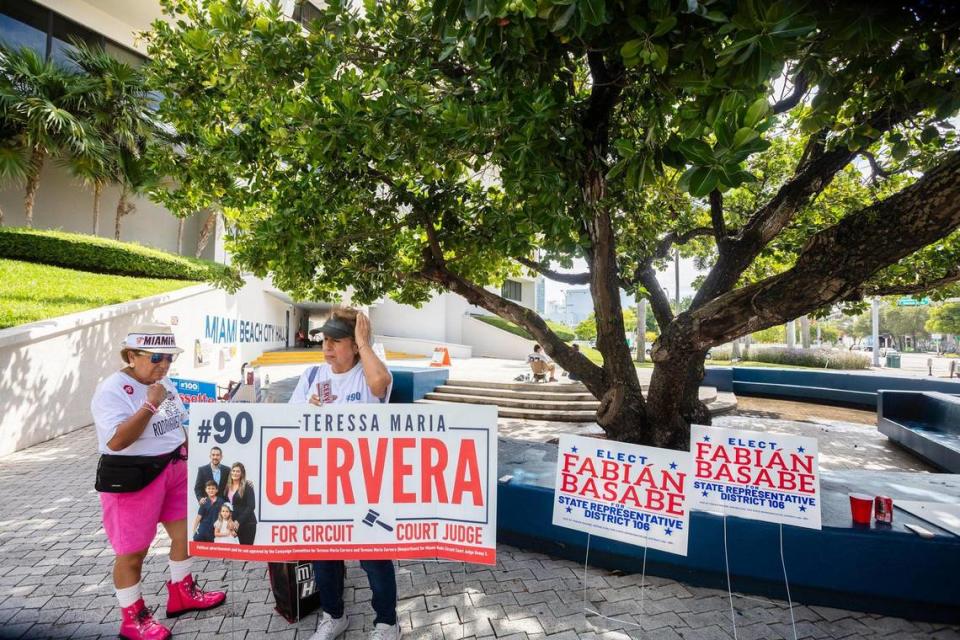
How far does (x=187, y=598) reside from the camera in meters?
3.07

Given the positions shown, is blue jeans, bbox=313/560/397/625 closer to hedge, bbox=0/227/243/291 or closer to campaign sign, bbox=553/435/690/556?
campaign sign, bbox=553/435/690/556

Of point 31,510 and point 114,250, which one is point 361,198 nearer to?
point 31,510

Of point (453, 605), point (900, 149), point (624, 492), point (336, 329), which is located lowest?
point (453, 605)

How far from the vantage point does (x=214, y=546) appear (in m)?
2.70

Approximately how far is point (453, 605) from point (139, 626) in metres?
1.98

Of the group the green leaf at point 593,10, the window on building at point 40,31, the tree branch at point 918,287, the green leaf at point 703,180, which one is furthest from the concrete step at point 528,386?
the window on building at point 40,31

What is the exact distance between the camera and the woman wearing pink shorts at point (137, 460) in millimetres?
2621

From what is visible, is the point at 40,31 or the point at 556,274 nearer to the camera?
the point at 556,274

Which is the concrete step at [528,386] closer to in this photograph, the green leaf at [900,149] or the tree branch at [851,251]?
the tree branch at [851,251]

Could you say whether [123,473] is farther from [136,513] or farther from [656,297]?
[656,297]

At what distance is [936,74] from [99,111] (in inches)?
719

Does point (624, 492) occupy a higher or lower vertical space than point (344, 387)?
lower

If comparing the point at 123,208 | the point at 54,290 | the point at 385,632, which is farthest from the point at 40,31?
the point at 385,632

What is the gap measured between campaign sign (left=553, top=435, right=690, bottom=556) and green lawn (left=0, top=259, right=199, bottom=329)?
8849mm
